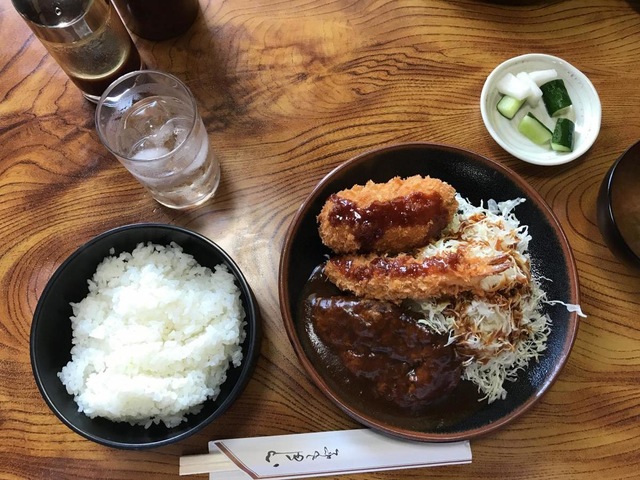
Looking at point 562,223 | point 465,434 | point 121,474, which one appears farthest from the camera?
point 562,223

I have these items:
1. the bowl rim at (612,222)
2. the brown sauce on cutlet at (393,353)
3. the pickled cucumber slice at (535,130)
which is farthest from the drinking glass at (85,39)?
the bowl rim at (612,222)

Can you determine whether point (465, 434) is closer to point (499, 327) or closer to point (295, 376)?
point (499, 327)

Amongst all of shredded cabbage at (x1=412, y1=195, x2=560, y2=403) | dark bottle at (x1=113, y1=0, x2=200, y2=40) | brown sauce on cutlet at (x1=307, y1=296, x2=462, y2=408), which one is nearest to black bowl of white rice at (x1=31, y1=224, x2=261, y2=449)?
brown sauce on cutlet at (x1=307, y1=296, x2=462, y2=408)

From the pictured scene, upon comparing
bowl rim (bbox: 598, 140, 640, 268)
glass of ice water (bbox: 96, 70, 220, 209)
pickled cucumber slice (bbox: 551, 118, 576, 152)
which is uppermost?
glass of ice water (bbox: 96, 70, 220, 209)

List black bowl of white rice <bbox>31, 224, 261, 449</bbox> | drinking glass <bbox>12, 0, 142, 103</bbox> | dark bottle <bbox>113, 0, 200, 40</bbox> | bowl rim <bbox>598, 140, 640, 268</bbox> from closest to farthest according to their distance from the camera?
black bowl of white rice <bbox>31, 224, 261, 449</bbox> → drinking glass <bbox>12, 0, 142, 103</bbox> → bowl rim <bbox>598, 140, 640, 268</bbox> → dark bottle <bbox>113, 0, 200, 40</bbox>

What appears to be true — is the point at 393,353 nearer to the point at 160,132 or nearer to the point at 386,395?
the point at 386,395

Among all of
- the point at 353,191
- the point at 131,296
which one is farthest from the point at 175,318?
the point at 353,191

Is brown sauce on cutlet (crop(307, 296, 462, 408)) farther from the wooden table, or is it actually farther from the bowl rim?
the bowl rim
